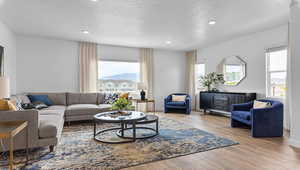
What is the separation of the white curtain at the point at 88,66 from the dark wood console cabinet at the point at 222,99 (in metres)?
3.90

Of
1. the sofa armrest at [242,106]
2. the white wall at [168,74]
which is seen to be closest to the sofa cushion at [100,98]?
the white wall at [168,74]

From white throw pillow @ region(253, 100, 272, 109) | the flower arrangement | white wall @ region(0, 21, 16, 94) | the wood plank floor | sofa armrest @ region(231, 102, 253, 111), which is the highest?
white wall @ region(0, 21, 16, 94)

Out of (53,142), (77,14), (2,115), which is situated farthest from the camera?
(77,14)

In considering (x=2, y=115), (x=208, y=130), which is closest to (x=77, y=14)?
(x=2, y=115)

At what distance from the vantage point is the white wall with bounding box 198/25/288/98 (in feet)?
14.9

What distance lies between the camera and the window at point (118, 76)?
649cm

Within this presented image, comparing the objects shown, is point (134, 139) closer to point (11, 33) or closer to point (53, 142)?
point (53, 142)

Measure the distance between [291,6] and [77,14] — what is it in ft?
13.0

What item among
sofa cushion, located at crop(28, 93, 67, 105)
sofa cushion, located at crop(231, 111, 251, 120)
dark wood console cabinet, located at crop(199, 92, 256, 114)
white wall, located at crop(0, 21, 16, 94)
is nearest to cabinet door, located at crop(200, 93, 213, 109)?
dark wood console cabinet, located at crop(199, 92, 256, 114)

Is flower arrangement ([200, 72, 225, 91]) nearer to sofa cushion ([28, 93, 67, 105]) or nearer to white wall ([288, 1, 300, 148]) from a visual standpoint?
white wall ([288, 1, 300, 148])

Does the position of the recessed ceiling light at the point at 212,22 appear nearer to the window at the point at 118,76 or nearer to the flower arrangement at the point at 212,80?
the flower arrangement at the point at 212,80

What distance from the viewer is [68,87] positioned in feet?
19.4

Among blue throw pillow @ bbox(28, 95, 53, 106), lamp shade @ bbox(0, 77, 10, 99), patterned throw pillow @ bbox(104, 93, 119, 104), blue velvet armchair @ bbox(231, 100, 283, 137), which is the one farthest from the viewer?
patterned throw pillow @ bbox(104, 93, 119, 104)

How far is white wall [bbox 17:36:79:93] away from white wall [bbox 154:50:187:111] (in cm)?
310
